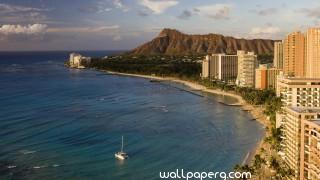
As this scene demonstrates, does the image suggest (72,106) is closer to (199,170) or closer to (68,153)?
(68,153)

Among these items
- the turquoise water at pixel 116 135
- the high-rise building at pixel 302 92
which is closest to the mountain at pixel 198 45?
the turquoise water at pixel 116 135

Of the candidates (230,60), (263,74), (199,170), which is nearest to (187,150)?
(199,170)

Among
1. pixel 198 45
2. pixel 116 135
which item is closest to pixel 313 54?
pixel 116 135

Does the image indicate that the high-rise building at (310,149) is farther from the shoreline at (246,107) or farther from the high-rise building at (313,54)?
the high-rise building at (313,54)

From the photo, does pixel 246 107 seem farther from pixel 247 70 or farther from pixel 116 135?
pixel 116 135

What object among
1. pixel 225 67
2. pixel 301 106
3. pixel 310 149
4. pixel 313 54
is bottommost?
pixel 310 149

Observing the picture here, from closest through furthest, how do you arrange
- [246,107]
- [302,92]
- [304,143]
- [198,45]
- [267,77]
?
[304,143]
[302,92]
[246,107]
[267,77]
[198,45]
